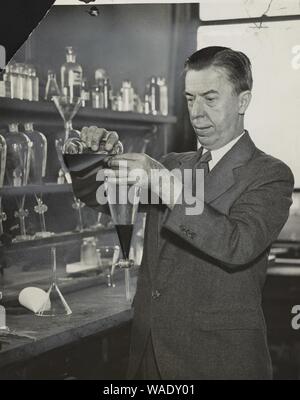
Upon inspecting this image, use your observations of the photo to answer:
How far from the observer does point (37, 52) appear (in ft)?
9.04

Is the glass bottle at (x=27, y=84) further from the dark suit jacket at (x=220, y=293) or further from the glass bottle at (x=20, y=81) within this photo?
the dark suit jacket at (x=220, y=293)

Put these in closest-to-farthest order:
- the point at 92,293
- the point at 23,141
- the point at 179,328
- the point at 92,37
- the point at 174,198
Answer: the point at 174,198, the point at 179,328, the point at 23,141, the point at 92,293, the point at 92,37

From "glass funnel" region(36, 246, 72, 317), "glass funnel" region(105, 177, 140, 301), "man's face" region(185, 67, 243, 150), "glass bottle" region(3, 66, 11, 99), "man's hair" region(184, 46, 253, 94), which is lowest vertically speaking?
"glass funnel" region(36, 246, 72, 317)

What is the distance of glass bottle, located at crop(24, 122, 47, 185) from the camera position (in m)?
2.41

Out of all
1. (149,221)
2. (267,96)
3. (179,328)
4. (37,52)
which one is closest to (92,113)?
(37,52)

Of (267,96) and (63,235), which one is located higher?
(267,96)

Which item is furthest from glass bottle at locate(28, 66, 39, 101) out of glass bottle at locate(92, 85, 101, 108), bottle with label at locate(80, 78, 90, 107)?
glass bottle at locate(92, 85, 101, 108)

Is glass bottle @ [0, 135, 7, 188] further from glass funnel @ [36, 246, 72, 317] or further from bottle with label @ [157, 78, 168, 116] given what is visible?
bottle with label @ [157, 78, 168, 116]

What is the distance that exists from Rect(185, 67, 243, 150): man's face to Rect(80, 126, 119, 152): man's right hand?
0.69 feet

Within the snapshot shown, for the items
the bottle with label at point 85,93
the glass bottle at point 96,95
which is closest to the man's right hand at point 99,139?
the bottle with label at point 85,93

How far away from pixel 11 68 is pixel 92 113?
18.5 inches

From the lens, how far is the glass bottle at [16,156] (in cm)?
230
